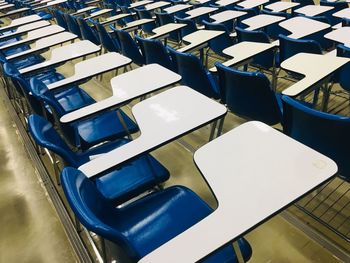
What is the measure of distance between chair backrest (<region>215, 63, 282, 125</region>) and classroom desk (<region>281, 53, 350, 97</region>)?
0.55ft

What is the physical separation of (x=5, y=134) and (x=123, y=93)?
2.02 meters

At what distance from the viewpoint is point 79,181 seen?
→ 1.12 metres

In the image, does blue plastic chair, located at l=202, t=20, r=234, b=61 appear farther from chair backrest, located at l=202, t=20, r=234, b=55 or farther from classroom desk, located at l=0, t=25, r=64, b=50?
classroom desk, located at l=0, t=25, r=64, b=50

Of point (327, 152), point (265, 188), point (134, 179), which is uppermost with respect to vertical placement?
point (265, 188)

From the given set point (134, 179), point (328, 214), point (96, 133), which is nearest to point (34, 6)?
point (96, 133)

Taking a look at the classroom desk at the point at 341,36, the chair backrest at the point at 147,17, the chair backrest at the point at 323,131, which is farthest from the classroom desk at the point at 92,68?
the chair backrest at the point at 147,17

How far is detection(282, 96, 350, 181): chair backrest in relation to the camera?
51.9 inches

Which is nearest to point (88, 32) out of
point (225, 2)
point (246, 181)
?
point (225, 2)

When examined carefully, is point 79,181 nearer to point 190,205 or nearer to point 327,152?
point 190,205

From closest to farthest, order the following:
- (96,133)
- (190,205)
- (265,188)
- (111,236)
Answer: (111,236) → (265,188) → (190,205) → (96,133)

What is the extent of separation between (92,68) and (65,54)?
0.61m

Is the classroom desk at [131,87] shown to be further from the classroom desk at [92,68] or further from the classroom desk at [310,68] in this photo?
the classroom desk at [310,68]

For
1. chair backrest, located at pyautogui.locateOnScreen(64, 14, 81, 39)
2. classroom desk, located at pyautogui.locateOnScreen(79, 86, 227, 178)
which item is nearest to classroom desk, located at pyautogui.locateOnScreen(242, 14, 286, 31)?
classroom desk, located at pyautogui.locateOnScreen(79, 86, 227, 178)

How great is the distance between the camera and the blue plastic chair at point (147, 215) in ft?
3.53
